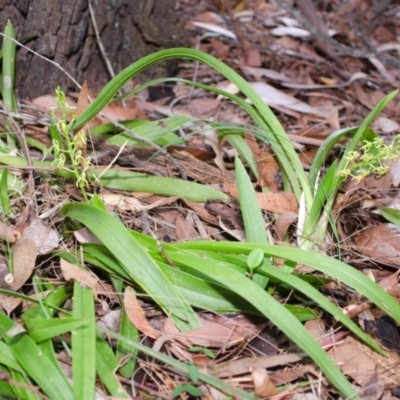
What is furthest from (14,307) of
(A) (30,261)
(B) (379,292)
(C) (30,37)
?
(C) (30,37)

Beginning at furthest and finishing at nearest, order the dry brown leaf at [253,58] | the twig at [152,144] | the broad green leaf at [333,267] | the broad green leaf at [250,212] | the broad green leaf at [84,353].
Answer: the dry brown leaf at [253,58] < the twig at [152,144] < the broad green leaf at [250,212] < the broad green leaf at [333,267] < the broad green leaf at [84,353]

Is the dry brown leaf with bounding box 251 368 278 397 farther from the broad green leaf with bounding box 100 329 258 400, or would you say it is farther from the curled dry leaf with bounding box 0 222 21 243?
the curled dry leaf with bounding box 0 222 21 243

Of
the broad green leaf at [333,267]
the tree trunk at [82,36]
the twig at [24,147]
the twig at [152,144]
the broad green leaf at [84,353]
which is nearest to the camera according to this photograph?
the broad green leaf at [84,353]

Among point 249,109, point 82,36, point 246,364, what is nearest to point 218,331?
point 246,364

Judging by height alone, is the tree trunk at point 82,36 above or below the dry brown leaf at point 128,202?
above

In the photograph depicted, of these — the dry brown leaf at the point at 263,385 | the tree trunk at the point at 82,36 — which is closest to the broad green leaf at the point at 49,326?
the dry brown leaf at the point at 263,385

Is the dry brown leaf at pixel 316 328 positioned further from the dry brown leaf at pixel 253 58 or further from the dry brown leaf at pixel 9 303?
the dry brown leaf at pixel 253 58

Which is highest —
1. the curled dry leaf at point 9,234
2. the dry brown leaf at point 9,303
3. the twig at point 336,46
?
the twig at point 336,46

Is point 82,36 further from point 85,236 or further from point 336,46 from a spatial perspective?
point 336,46
